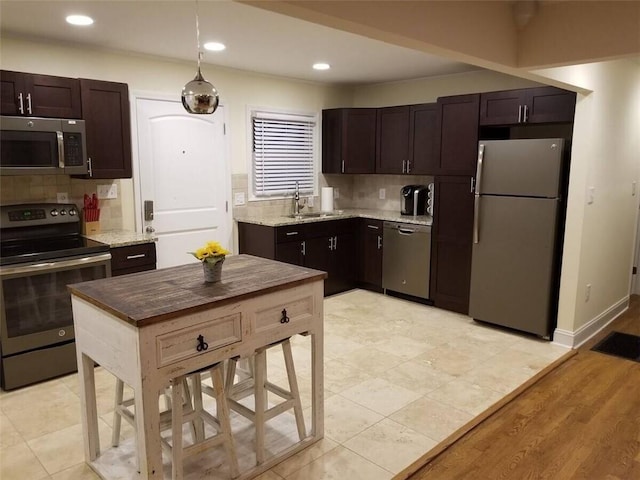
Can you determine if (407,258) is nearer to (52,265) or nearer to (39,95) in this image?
(52,265)

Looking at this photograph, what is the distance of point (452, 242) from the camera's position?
15.3ft

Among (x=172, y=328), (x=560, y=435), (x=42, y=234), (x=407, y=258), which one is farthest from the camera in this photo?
(x=407, y=258)

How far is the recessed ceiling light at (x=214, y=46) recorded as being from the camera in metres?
3.78

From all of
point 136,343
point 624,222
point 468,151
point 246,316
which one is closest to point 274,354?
point 246,316

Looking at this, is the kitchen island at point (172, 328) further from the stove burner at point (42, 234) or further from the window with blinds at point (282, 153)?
the window with blinds at point (282, 153)

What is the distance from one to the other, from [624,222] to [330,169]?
300 centimetres

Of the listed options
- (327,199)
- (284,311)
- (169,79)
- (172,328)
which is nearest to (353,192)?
(327,199)

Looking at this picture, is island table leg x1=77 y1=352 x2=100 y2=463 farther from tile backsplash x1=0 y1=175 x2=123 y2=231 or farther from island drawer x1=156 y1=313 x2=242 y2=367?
tile backsplash x1=0 y1=175 x2=123 y2=231

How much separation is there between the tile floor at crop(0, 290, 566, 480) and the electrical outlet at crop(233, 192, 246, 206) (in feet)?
4.88

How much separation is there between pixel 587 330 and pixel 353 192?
3.05m

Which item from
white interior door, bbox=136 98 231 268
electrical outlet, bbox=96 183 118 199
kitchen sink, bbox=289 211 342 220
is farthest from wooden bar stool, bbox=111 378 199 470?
kitchen sink, bbox=289 211 342 220

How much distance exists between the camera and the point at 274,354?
3.87 m

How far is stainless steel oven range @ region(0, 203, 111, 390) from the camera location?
3146 millimetres

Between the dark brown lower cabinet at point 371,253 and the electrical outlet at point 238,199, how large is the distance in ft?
4.37
